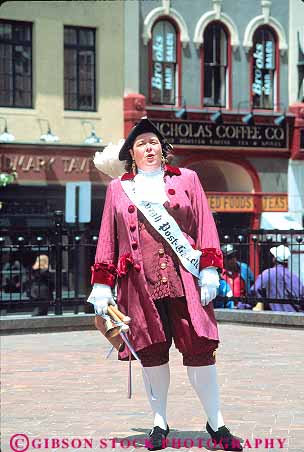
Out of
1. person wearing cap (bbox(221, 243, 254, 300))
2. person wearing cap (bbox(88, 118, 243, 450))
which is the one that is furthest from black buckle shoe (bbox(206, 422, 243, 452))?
person wearing cap (bbox(221, 243, 254, 300))

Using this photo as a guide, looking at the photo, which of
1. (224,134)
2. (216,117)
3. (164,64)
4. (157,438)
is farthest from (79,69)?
(157,438)

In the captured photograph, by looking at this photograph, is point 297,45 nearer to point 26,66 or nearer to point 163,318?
point 26,66

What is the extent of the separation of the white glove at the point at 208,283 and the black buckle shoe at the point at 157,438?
775 millimetres

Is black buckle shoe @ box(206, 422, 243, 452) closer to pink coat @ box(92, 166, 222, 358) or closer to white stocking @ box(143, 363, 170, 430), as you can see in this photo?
white stocking @ box(143, 363, 170, 430)

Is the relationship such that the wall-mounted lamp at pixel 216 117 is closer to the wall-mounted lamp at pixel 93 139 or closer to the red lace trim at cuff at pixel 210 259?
the wall-mounted lamp at pixel 93 139

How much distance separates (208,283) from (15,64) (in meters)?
20.8

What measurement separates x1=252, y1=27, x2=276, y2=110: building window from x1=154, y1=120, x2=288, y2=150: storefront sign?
0.66 metres

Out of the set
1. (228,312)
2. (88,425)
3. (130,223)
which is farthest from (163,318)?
(228,312)

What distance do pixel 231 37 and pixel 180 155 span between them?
10.6 ft

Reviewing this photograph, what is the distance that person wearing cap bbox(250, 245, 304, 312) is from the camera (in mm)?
14227

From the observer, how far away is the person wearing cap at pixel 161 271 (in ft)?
21.1

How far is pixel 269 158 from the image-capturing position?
29.6 m

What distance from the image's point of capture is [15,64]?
26.6 m

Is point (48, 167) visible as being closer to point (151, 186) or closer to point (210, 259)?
point (151, 186)
